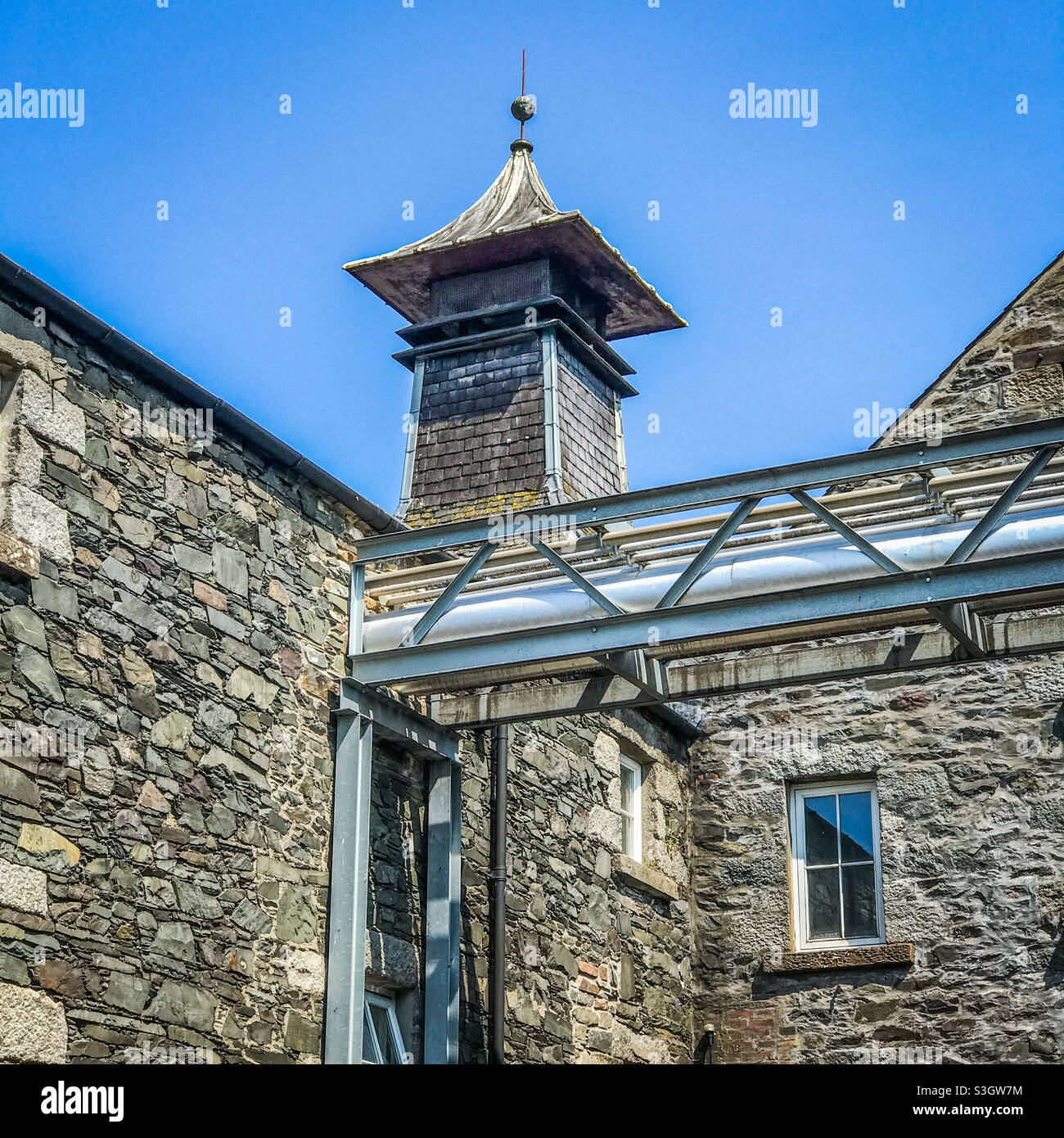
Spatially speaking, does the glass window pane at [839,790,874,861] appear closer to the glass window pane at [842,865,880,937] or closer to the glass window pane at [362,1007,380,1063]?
the glass window pane at [842,865,880,937]

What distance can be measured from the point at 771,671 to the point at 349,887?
98.0 inches

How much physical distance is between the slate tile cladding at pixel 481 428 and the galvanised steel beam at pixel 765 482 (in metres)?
5.98

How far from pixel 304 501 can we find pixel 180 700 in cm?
165

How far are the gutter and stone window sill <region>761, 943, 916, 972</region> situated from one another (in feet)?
14.8

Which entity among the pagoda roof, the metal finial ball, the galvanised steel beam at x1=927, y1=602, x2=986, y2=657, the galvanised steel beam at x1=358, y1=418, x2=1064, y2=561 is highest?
the metal finial ball

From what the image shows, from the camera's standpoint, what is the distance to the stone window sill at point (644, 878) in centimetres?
1093

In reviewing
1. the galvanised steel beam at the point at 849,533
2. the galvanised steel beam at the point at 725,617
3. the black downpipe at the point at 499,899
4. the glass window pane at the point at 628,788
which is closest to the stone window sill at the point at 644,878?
the glass window pane at the point at 628,788

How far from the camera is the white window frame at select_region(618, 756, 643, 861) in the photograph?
11438 mm

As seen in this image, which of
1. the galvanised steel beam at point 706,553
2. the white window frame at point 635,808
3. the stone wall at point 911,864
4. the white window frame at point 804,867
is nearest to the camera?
the galvanised steel beam at point 706,553

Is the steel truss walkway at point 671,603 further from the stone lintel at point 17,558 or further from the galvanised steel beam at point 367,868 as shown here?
the stone lintel at point 17,558

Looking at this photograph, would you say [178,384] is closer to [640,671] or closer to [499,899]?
[640,671]

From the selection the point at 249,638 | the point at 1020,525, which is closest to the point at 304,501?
the point at 249,638

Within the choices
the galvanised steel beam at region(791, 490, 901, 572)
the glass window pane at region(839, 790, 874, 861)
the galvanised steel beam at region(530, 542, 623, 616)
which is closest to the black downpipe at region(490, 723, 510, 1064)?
the galvanised steel beam at region(530, 542, 623, 616)

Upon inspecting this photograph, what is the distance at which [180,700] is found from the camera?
24.6 ft
